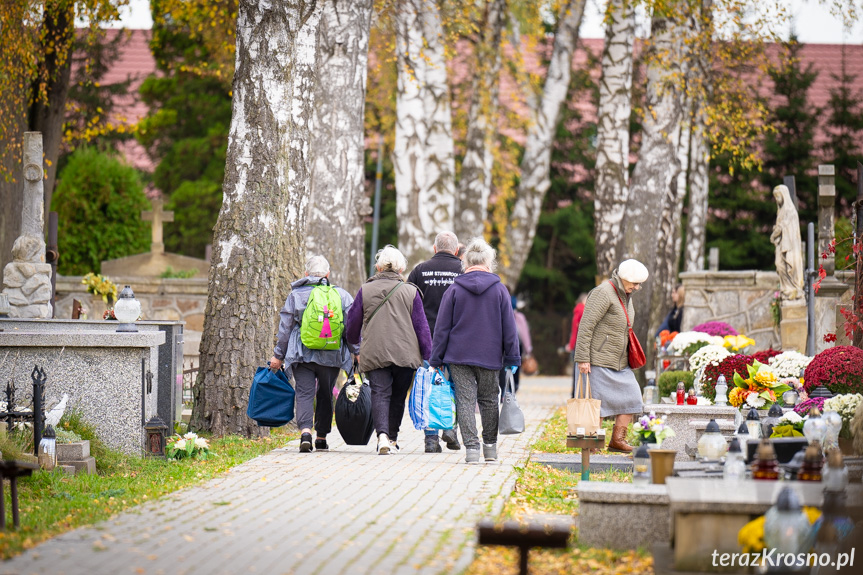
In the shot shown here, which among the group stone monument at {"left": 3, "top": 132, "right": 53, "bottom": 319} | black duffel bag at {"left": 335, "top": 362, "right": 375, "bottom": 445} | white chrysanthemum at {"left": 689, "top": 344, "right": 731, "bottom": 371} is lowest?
black duffel bag at {"left": 335, "top": 362, "right": 375, "bottom": 445}

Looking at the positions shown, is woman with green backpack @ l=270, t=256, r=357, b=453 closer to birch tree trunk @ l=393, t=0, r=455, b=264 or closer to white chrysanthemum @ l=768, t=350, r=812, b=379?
white chrysanthemum @ l=768, t=350, r=812, b=379

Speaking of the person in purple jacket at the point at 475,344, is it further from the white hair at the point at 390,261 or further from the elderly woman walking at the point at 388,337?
the white hair at the point at 390,261

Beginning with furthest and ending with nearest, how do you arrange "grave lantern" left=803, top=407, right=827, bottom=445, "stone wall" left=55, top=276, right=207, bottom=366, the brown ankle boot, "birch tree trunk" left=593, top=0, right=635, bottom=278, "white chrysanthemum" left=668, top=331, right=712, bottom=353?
1. "stone wall" left=55, top=276, right=207, bottom=366
2. "birch tree trunk" left=593, top=0, right=635, bottom=278
3. "white chrysanthemum" left=668, top=331, right=712, bottom=353
4. the brown ankle boot
5. "grave lantern" left=803, top=407, right=827, bottom=445

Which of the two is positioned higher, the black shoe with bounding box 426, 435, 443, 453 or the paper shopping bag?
the paper shopping bag

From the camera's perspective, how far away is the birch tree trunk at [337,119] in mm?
14297

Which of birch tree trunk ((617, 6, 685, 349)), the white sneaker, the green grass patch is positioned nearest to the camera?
the green grass patch

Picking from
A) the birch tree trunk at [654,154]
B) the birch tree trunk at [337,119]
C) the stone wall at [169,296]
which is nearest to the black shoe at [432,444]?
the birch tree trunk at [337,119]

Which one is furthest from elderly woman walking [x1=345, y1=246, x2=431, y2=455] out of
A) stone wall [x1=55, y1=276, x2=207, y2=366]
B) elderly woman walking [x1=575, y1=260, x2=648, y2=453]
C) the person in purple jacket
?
stone wall [x1=55, y1=276, x2=207, y2=366]

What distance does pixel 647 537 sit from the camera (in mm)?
6145

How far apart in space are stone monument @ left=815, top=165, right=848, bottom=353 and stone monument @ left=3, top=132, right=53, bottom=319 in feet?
31.0

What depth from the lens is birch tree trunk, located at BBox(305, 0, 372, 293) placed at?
14.3m

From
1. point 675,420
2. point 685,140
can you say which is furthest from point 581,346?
point 685,140

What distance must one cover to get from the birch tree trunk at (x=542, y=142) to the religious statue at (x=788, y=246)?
8.95 metres

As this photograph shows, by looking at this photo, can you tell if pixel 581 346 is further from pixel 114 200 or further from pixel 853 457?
pixel 114 200
